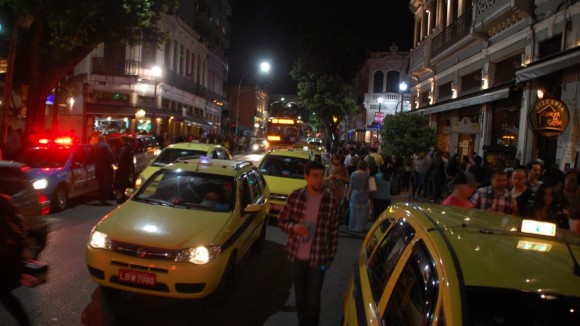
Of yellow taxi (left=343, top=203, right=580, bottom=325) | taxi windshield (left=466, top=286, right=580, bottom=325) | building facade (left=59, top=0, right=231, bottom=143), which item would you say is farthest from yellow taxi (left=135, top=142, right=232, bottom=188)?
taxi windshield (left=466, top=286, right=580, bottom=325)

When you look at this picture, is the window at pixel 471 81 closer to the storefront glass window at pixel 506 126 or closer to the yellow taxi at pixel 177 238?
the storefront glass window at pixel 506 126

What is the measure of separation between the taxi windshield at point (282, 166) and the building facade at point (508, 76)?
18.5 feet

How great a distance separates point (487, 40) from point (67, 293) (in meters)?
15.6

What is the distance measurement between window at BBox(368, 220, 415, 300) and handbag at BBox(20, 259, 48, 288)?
2.85 m

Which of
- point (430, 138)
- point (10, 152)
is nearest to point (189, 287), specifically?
point (10, 152)

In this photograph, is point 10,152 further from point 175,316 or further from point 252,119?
point 252,119

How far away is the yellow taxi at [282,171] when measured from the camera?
37.4ft

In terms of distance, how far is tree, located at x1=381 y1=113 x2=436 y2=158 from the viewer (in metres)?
18.0

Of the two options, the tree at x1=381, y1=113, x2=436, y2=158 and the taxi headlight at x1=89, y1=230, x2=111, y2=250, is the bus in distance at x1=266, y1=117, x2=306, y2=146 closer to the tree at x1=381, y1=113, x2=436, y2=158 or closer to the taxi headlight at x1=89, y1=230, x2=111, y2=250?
the tree at x1=381, y1=113, x2=436, y2=158

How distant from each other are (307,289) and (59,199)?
8.43 meters

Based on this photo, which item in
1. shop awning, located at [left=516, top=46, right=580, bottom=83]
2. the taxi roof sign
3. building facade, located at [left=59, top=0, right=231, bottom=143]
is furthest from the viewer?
building facade, located at [left=59, top=0, right=231, bottom=143]

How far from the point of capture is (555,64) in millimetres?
10508

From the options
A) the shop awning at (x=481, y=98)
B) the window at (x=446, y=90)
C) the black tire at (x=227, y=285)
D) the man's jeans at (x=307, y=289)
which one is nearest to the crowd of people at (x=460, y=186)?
the shop awning at (x=481, y=98)

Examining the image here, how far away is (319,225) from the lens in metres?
4.73
